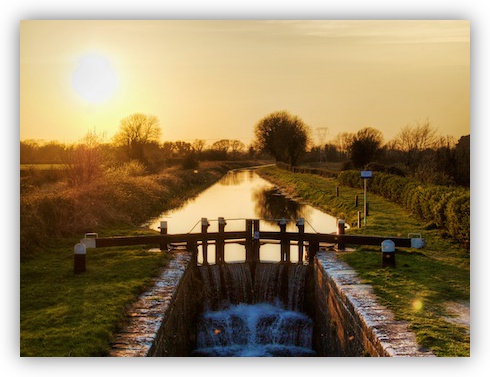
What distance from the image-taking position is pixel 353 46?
26.5ft

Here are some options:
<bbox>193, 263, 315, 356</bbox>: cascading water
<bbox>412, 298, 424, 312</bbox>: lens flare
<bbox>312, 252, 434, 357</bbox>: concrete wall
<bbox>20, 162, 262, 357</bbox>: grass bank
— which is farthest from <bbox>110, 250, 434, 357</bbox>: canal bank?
<bbox>412, 298, 424, 312</bbox>: lens flare

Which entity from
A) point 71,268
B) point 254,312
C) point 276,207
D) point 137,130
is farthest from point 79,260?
point 276,207

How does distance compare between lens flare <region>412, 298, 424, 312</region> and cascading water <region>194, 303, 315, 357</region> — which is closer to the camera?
lens flare <region>412, 298, 424, 312</region>

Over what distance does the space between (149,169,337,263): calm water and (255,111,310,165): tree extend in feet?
5.74

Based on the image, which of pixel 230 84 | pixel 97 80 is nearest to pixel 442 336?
pixel 230 84

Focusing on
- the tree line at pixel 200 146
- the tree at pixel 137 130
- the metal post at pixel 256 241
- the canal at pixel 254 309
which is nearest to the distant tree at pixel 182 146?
the tree line at pixel 200 146

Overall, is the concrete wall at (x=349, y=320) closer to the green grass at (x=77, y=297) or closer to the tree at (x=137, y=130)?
the green grass at (x=77, y=297)

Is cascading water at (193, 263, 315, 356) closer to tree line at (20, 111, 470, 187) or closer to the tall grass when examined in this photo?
tree line at (20, 111, 470, 187)

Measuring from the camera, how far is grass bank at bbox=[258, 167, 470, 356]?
6.04 meters

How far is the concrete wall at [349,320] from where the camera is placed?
5801 millimetres

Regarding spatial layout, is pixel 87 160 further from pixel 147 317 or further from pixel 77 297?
pixel 147 317

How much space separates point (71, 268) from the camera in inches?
338

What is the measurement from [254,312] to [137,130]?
142 inches

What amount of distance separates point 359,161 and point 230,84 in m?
15.8
